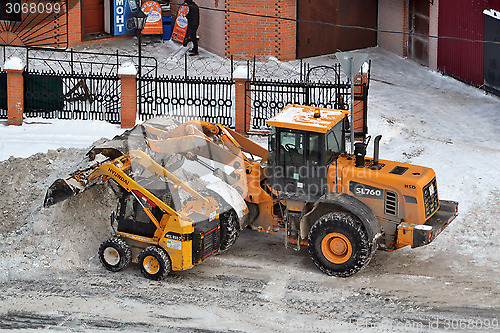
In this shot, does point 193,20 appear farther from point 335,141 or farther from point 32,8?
point 335,141

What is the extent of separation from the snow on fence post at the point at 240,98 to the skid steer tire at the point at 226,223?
6.18m

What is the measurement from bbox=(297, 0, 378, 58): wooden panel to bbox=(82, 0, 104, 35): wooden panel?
21.5 feet

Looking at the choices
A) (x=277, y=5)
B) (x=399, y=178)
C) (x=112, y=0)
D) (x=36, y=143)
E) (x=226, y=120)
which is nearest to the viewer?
(x=399, y=178)

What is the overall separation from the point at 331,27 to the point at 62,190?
1514 cm

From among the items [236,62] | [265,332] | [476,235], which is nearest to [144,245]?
[265,332]

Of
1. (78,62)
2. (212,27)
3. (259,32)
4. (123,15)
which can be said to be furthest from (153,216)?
(123,15)

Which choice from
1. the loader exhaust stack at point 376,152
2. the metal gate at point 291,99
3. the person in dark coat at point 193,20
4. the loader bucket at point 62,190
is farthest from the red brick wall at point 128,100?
the loader exhaust stack at point 376,152

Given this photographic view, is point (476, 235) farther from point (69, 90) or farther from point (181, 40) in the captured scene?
point (181, 40)

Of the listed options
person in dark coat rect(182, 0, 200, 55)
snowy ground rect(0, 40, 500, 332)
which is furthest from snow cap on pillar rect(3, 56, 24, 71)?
person in dark coat rect(182, 0, 200, 55)

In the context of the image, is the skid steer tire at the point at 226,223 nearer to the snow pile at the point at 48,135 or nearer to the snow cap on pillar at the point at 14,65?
the snow pile at the point at 48,135

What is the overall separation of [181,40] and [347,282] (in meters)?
15.2

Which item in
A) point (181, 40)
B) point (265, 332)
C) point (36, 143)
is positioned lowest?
point (265, 332)

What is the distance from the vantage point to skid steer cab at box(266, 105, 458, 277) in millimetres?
13984

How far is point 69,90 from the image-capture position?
2162cm
